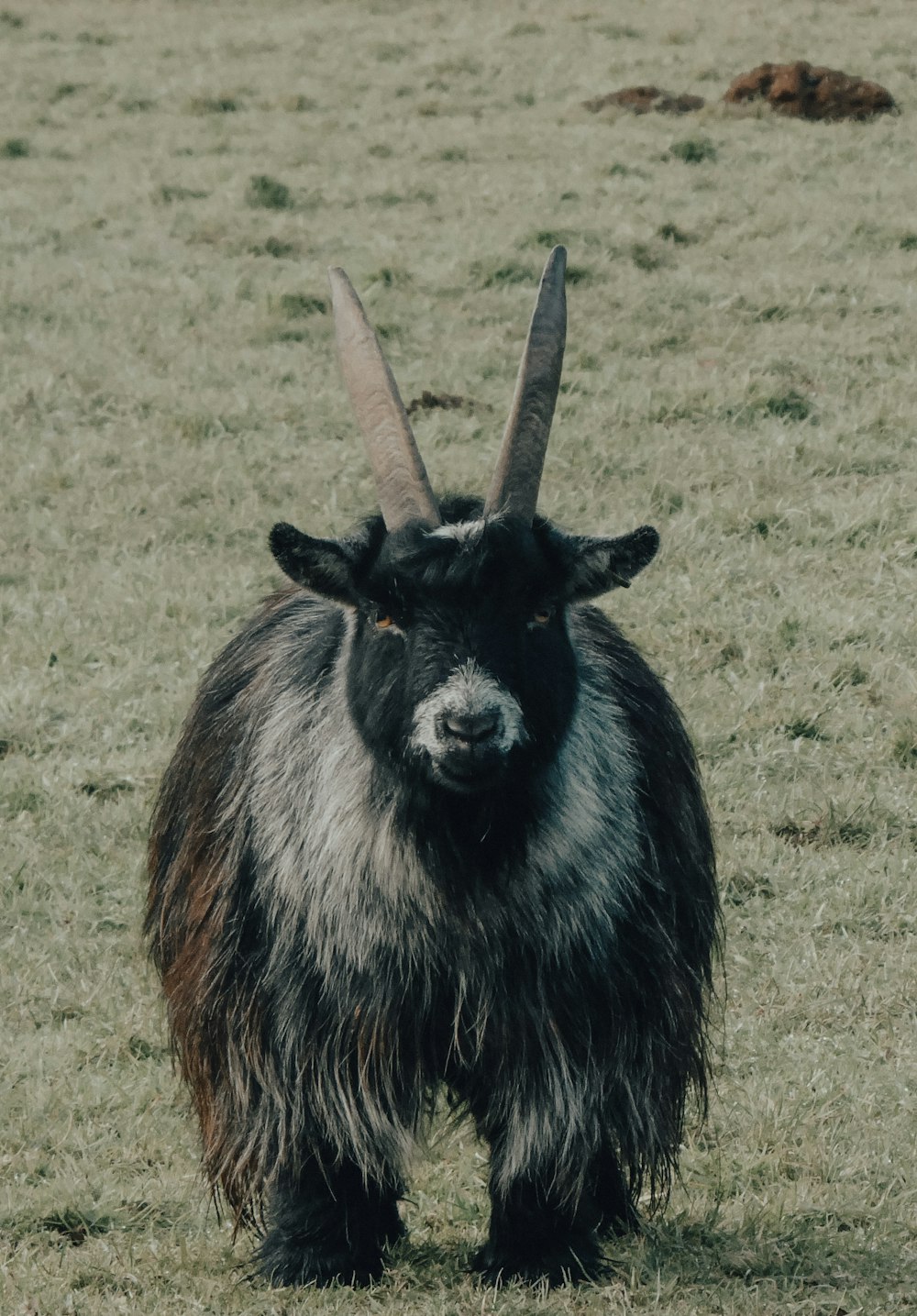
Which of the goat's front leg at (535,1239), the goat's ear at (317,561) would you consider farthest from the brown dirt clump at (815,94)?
the goat's front leg at (535,1239)

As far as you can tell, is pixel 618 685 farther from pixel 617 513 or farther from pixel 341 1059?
pixel 617 513

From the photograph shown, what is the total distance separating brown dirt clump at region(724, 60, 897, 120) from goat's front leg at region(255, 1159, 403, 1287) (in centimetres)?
1252

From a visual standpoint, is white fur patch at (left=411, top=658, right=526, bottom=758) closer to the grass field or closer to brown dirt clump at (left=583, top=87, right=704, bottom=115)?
the grass field

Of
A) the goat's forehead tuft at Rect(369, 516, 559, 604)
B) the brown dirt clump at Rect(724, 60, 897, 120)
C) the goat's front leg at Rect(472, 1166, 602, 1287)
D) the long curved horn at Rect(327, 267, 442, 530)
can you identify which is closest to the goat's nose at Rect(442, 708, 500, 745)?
the goat's forehead tuft at Rect(369, 516, 559, 604)

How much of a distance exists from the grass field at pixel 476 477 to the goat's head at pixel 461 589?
1.16 metres

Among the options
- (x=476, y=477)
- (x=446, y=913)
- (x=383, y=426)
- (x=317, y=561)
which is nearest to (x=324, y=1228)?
(x=446, y=913)

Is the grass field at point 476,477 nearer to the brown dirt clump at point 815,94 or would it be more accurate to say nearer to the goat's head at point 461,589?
the brown dirt clump at point 815,94

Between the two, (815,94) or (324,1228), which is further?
(815,94)

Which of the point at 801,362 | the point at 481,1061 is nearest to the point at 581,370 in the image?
the point at 801,362

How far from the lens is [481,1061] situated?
3.79 m

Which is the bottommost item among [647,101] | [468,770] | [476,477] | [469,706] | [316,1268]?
[316,1268]

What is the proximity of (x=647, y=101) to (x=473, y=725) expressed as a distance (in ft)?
42.4

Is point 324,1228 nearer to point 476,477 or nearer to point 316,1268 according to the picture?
point 316,1268

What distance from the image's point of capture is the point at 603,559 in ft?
12.2
